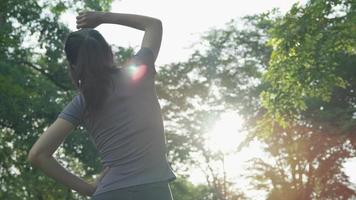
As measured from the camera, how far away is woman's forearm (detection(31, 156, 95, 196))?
243 cm

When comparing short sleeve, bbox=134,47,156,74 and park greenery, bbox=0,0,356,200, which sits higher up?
park greenery, bbox=0,0,356,200

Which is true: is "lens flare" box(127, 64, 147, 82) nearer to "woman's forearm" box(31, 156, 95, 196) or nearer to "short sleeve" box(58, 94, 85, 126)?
"short sleeve" box(58, 94, 85, 126)

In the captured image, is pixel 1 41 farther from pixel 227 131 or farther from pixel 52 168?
pixel 227 131

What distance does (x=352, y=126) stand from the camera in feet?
88.5

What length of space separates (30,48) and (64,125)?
23473mm

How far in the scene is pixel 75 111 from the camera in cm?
241

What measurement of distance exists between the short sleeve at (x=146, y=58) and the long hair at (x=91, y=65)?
15 centimetres

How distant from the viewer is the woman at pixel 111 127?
2363 millimetres

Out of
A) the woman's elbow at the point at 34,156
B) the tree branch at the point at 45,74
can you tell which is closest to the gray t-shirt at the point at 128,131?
the woman's elbow at the point at 34,156

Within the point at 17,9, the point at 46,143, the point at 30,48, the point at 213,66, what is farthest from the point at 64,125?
the point at 213,66

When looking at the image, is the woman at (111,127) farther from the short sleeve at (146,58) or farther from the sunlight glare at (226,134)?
the sunlight glare at (226,134)

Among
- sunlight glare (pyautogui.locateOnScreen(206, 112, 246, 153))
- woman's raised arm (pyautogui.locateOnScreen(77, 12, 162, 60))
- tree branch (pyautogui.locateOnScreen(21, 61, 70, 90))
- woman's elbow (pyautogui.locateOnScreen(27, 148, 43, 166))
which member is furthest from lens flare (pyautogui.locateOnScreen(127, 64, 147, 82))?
sunlight glare (pyautogui.locateOnScreen(206, 112, 246, 153))

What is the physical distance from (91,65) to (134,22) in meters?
0.34

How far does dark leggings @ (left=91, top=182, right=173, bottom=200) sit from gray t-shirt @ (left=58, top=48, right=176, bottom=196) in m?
0.02
